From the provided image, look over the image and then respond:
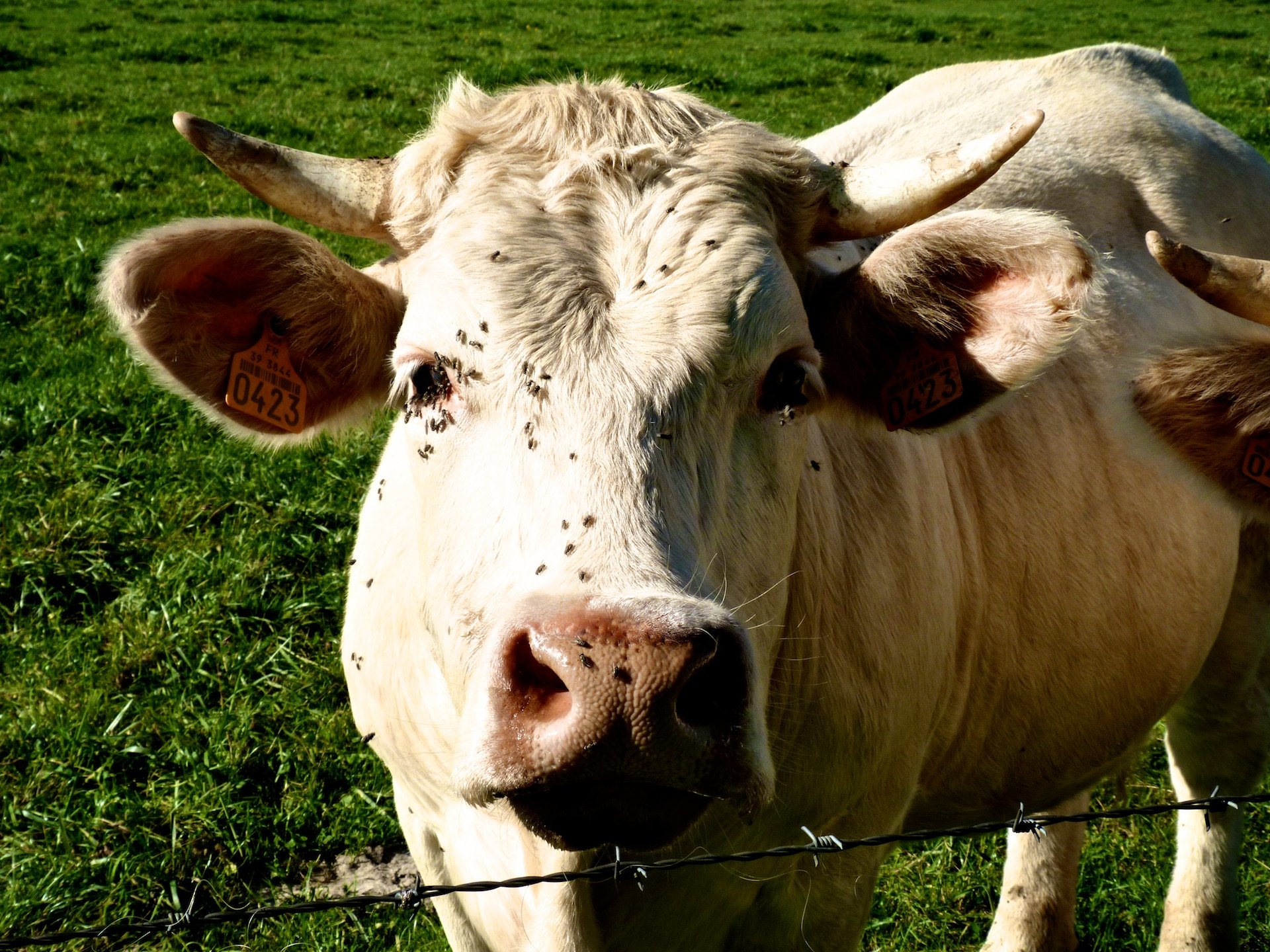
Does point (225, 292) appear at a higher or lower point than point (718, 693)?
higher

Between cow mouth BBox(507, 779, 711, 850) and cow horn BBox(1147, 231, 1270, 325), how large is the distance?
1.18m

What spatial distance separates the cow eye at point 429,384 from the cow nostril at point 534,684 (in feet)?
2.16

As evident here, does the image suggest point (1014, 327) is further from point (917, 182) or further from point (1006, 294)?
point (917, 182)

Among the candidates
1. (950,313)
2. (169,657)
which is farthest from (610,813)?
(169,657)

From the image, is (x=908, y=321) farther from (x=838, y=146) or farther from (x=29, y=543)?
(x=29, y=543)

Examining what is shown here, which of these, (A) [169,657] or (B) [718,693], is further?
(A) [169,657]

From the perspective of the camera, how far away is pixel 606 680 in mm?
1758

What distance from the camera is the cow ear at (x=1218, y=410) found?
2408 millimetres

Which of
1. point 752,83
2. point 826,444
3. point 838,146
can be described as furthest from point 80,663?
point 752,83

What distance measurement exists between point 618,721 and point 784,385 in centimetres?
90

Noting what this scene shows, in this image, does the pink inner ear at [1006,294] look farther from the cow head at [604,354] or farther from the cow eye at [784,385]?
the cow eye at [784,385]

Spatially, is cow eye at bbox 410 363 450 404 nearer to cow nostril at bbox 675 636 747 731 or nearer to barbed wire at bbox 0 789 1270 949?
cow nostril at bbox 675 636 747 731

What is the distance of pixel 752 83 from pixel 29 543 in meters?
11.0

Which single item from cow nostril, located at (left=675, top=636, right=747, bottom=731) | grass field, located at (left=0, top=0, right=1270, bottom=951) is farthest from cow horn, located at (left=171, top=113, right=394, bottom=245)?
grass field, located at (left=0, top=0, right=1270, bottom=951)
